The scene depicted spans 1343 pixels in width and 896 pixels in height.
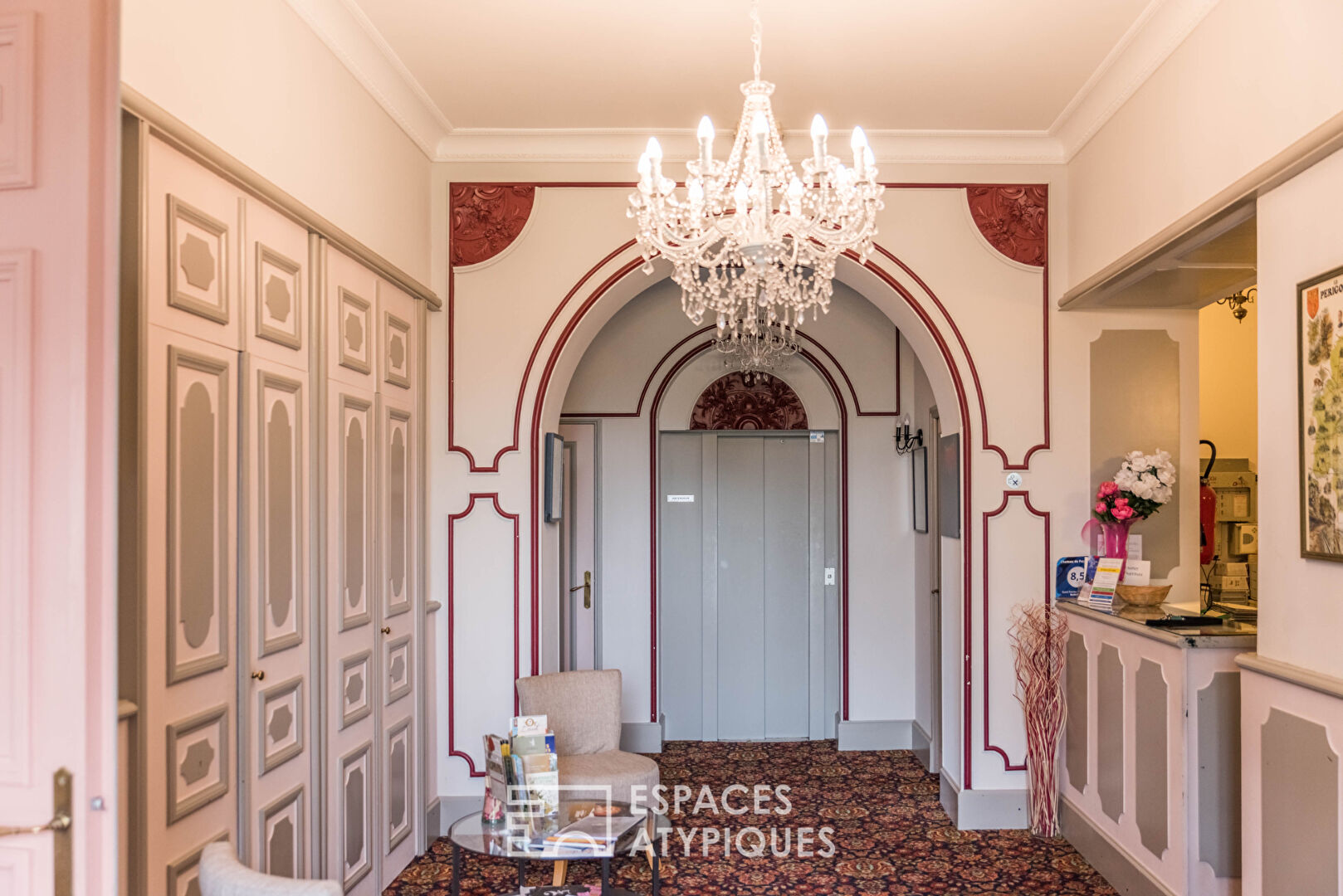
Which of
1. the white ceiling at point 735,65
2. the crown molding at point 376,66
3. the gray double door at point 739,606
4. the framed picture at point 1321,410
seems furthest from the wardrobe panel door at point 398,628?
the framed picture at point 1321,410

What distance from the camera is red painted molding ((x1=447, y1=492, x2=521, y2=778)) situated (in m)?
4.59

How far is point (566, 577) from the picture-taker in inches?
238

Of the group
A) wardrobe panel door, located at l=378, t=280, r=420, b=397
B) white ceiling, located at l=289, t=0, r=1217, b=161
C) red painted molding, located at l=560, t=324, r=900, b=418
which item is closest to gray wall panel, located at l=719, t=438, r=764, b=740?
red painted molding, located at l=560, t=324, r=900, b=418

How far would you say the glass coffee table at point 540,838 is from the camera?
123 inches

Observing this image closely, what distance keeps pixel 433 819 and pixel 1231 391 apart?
18.2ft

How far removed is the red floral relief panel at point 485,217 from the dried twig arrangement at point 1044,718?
3.09 metres

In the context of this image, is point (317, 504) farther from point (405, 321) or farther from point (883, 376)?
point (883, 376)

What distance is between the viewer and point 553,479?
4.95 metres

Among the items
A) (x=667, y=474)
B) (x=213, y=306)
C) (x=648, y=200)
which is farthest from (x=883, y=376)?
(x=213, y=306)

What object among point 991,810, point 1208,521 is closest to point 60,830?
point 991,810

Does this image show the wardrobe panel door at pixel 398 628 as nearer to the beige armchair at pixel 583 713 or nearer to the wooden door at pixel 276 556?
the beige armchair at pixel 583 713

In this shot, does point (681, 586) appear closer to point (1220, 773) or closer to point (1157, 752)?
point (1157, 752)

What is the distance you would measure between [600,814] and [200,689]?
1.44 metres

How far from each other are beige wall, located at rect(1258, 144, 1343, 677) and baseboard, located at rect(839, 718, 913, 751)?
340 centimetres
